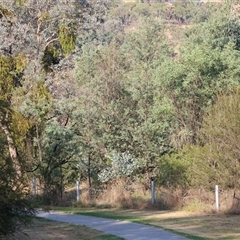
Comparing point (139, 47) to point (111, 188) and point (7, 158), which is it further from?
point (7, 158)

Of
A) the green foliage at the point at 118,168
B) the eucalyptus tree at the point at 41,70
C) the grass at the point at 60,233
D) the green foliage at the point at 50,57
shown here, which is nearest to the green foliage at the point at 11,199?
the grass at the point at 60,233

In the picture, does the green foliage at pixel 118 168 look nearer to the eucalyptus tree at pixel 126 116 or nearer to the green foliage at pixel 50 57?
the eucalyptus tree at pixel 126 116

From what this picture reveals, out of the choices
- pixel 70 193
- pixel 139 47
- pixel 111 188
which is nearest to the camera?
pixel 111 188

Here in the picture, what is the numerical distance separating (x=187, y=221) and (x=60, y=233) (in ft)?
18.0

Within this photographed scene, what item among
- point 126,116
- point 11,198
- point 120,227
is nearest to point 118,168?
point 126,116

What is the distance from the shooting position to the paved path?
17.1 m

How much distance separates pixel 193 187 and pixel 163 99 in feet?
22.3

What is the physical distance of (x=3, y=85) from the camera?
31.1 meters

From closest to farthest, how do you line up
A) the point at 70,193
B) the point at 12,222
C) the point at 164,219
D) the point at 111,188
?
the point at 12,222, the point at 164,219, the point at 111,188, the point at 70,193

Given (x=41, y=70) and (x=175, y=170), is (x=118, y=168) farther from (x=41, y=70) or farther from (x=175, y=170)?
(x=41, y=70)

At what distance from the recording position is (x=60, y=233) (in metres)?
18.3

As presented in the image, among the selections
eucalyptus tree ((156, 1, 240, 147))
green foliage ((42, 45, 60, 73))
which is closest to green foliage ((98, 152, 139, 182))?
eucalyptus tree ((156, 1, 240, 147))

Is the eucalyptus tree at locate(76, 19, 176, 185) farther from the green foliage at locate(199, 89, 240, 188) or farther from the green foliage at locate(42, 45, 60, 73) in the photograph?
the green foliage at locate(199, 89, 240, 188)

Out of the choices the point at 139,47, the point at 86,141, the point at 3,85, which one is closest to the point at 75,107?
the point at 86,141
